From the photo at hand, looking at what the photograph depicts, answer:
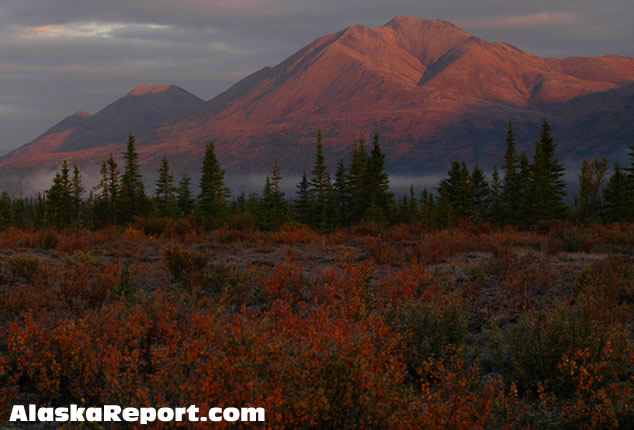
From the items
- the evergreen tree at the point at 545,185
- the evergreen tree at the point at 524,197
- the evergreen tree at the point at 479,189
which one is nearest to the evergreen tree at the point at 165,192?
the evergreen tree at the point at 524,197

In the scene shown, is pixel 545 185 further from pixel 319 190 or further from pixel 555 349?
pixel 555 349

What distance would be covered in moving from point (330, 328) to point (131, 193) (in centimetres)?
4858

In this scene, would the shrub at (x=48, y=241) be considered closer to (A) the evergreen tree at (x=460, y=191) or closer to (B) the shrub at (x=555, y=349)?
(B) the shrub at (x=555, y=349)

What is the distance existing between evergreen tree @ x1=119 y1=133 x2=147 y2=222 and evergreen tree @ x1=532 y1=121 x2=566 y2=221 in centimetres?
3502

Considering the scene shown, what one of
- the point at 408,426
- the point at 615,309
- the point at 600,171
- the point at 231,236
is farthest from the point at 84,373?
the point at 600,171

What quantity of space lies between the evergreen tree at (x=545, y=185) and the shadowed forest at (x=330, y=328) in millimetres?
29170

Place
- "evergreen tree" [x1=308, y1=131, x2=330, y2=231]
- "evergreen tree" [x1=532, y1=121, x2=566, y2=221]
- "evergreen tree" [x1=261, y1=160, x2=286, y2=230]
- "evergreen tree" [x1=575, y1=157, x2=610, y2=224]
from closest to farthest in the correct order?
"evergreen tree" [x1=532, y1=121, x2=566, y2=221] < "evergreen tree" [x1=308, y1=131, x2=330, y2=231] < "evergreen tree" [x1=261, y1=160, x2=286, y2=230] < "evergreen tree" [x1=575, y1=157, x2=610, y2=224]

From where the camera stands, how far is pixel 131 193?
164ft

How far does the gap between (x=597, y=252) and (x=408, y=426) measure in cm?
1182

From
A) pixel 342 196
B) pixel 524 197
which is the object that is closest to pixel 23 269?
pixel 342 196

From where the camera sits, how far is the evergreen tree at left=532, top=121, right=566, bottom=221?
4372 centimetres

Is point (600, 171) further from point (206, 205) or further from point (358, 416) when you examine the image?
point (358, 416)

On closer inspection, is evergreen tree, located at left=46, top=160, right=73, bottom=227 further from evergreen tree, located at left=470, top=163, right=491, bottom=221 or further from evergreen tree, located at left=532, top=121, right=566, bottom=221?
evergreen tree, located at left=532, top=121, right=566, bottom=221

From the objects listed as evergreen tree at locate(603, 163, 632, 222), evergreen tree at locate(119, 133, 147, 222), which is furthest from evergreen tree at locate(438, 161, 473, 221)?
evergreen tree at locate(119, 133, 147, 222)
